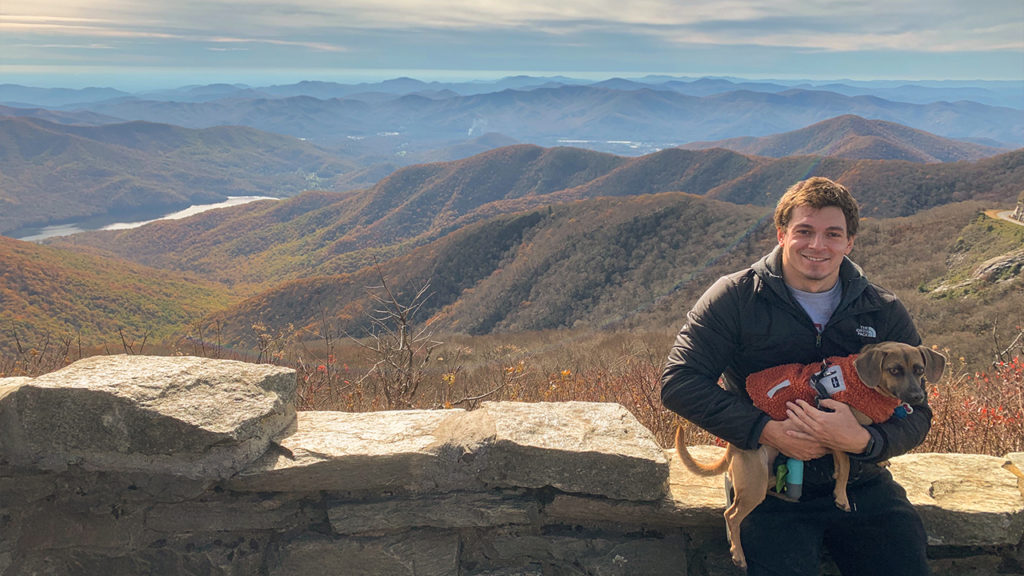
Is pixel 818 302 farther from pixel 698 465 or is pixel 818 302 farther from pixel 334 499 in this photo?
pixel 334 499

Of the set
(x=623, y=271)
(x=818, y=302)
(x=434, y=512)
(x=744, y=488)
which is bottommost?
(x=623, y=271)

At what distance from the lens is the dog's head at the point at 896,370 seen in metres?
2.10

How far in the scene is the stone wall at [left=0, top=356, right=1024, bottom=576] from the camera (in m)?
2.19

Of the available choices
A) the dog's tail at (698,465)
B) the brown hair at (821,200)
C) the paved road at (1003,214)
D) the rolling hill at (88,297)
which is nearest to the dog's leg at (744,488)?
the dog's tail at (698,465)

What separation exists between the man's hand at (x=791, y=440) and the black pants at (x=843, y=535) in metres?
0.23

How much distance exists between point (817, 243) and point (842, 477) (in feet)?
3.02

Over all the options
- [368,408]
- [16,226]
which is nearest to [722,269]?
[368,408]

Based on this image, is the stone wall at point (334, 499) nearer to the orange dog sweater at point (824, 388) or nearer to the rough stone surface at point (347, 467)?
the rough stone surface at point (347, 467)

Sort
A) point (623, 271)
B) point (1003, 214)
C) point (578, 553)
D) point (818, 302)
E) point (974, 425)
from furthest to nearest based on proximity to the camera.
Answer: point (623, 271) < point (1003, 214) < point (974, 425) < point (818, 302) < point (578, 553)

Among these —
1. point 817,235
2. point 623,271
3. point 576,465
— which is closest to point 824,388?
point 817,235

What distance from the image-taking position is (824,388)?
7.22ft

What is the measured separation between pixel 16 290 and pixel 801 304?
71.6 meters

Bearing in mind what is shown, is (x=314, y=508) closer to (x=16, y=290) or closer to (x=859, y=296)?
(x=859, y=296)

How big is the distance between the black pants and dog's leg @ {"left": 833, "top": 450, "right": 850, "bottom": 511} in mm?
64
